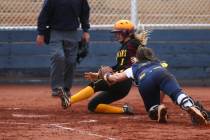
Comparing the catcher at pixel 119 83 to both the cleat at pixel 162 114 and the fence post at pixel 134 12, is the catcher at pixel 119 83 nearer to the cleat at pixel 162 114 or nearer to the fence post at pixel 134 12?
the cleat at pixel 162 114

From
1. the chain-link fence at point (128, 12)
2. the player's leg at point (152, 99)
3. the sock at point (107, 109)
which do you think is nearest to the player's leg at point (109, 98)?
the sock at point (107, 109)

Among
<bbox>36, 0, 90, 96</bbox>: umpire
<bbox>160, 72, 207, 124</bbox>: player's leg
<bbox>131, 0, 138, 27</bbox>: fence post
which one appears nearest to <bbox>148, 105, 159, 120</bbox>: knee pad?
<bbox>160, 72, 207, 124</bbox>: player's leg

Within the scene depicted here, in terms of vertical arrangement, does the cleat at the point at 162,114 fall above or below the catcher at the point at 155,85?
below

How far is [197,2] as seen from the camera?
17047 mm

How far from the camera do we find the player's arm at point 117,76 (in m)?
9.35

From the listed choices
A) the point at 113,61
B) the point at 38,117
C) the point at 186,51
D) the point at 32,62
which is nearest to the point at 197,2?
the point at 186,51

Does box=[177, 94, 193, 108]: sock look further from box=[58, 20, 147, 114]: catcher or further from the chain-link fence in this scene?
the chain-link fence

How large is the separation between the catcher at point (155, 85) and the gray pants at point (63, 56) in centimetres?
283

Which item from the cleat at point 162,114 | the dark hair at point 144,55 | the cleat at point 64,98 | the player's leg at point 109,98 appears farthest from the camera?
the player's leg at point 109,98

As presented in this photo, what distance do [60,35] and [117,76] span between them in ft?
10.5

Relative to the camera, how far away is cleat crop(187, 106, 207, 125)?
8.52 meters

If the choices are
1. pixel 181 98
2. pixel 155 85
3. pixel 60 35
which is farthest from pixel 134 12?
pixel 181 98

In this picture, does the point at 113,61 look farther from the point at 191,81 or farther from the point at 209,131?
the point at 209,131

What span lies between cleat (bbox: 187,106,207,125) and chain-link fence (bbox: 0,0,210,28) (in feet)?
25.6
